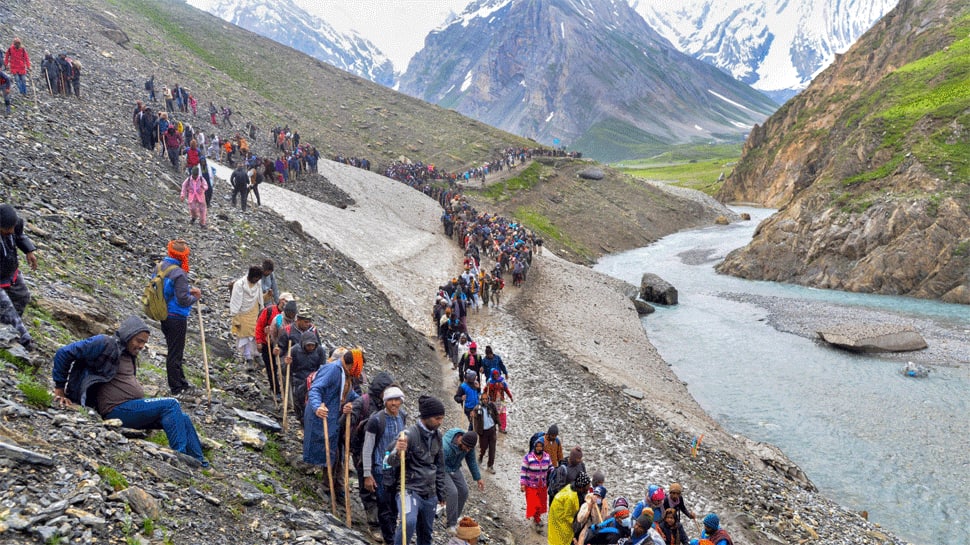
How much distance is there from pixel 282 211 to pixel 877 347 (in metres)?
31.5

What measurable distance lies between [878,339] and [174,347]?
1317 inches

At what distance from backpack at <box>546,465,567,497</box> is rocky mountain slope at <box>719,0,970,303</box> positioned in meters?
40.3

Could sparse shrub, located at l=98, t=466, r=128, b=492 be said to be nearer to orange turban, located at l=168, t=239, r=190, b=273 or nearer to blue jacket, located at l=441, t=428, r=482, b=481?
orange turban, located at l=168, t=239, r=190, b=273

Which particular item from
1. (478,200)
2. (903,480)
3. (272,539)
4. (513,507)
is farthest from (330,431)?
(478,200)

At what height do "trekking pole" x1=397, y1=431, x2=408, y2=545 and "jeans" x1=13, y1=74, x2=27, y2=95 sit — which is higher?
"jeans" x1=13, y1=74, x2=27, y2=95

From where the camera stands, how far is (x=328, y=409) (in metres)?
9.59

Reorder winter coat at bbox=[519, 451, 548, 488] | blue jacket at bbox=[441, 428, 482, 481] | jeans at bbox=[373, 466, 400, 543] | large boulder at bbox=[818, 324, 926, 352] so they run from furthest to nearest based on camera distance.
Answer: large boulder at bbox=[818, 324, 926, 352] < winter coat at bbox=[519, 451, 548, 488] < blue jacket at bbox=[441, 428, 482, 481] < jeans at bbox=[373, 466, 400, 543]

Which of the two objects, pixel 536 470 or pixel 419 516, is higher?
pixel 419 516

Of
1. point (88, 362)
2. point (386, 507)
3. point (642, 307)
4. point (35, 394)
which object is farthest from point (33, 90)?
point (642, 307)

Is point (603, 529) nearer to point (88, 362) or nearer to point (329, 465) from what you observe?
point (329, 465)

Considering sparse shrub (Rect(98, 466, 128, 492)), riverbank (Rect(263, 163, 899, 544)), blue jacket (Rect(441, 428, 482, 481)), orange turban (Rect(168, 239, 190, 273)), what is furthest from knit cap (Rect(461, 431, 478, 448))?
orange turban (Rect(168, 239, 190, 273))

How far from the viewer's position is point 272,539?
7.79 metres

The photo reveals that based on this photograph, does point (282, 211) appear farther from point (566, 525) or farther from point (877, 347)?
point (877, 347)

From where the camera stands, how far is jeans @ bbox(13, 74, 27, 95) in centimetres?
2319
